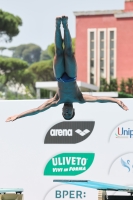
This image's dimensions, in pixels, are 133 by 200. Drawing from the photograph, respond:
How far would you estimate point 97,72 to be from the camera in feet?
112

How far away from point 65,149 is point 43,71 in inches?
1777

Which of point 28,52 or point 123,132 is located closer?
point 123,132

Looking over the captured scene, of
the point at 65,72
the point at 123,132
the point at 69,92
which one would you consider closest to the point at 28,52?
the point at 123,132

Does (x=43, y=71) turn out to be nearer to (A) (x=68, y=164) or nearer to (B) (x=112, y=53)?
(B) (x=112, y=53)

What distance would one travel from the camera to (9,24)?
40.2 meters

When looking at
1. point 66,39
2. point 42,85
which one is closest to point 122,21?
point 42,85

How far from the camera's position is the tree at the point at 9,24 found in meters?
39.7

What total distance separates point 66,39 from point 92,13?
82.4 feet

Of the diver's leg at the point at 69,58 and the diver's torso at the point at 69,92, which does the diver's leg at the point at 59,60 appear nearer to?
the diver's leg at the point at 69,58

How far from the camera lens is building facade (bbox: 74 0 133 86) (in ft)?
103

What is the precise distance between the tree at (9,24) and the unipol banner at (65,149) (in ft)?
100.0

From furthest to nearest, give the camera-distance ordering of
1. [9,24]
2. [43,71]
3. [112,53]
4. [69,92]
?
[43,71] → [9,24] → [112,53] → [69,92]

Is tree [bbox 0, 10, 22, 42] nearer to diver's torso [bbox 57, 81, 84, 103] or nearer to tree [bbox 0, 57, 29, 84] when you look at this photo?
tree [bbox 0, 57, 29, 84]

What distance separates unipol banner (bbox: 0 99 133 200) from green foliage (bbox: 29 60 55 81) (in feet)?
141
